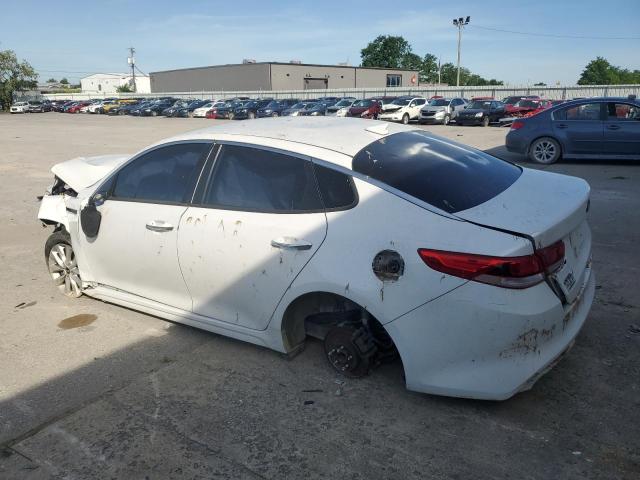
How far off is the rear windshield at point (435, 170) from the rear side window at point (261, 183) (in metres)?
0.35

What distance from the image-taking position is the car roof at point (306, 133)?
345 centimetres

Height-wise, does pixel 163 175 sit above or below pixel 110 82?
below

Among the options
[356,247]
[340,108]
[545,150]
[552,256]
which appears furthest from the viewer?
[340,108]

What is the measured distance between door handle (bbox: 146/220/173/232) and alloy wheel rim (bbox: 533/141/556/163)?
435 inches

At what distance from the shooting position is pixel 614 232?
664cm

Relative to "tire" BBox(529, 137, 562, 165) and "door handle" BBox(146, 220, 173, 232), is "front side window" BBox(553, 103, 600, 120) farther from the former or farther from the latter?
"door handle" BBox(146, 220, 173, 232)

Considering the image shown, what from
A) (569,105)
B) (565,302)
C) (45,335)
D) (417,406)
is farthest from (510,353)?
(569,105)

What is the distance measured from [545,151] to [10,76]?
75272 mm

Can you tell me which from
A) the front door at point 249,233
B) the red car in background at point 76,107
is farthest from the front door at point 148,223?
the red car in background at point 76,107

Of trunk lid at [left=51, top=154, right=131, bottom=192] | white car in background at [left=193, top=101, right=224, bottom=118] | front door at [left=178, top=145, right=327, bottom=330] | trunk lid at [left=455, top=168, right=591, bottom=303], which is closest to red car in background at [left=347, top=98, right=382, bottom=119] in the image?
white car in background at [left=193, top=101, right=224, bottom=118]

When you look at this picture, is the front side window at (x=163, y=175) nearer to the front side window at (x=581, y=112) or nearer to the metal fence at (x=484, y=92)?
the front side window at (x=581, y=112)

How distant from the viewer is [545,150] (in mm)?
12766

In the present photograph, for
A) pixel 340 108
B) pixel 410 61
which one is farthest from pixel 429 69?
pixel 340 108

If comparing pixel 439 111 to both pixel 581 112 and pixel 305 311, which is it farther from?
pixel 305 311
